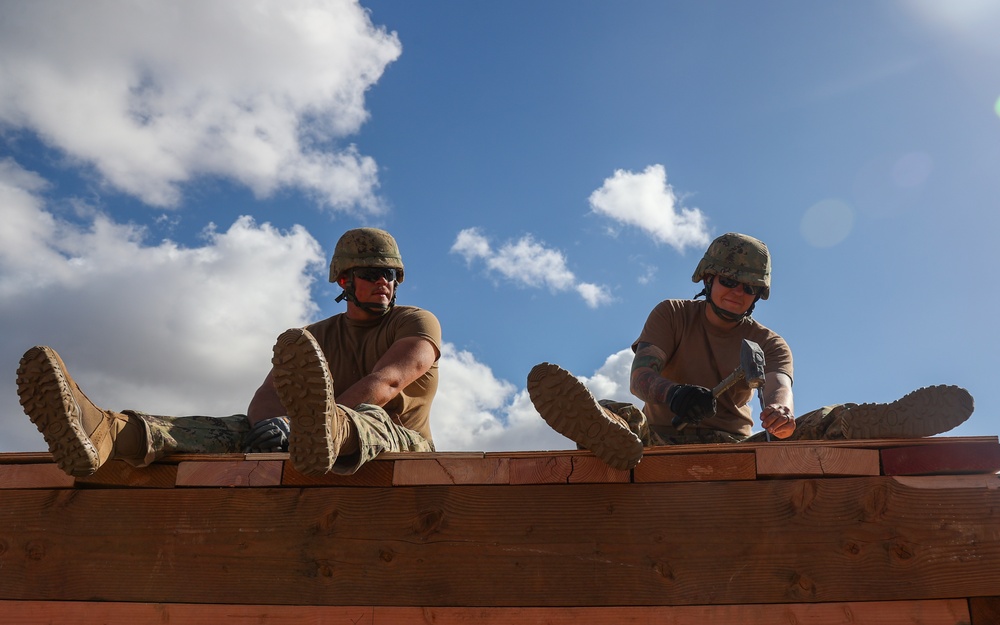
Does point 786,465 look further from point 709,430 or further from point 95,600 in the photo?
point 95,600

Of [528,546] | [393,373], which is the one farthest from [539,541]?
[393,373]

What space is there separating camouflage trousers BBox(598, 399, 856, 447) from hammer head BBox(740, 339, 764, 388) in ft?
0.96

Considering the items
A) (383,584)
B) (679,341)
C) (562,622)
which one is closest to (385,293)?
(679,341)

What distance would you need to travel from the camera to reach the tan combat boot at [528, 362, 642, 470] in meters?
2.69

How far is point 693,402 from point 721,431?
854 mm

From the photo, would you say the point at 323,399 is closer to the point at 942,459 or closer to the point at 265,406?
the point at 265,406

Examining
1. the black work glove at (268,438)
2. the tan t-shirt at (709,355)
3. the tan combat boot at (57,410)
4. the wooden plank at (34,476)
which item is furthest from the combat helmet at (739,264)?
the wooden plank at (34,476)

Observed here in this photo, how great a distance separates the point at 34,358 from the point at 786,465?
9.00 feet

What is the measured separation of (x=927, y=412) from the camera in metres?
2.91

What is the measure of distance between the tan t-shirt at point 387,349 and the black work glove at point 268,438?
848 mm

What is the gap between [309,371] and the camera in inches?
98.9

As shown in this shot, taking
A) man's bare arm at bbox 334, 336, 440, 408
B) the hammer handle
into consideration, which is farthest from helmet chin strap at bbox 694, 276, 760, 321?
man's bare arm at bbox 334, 336, 440, 408

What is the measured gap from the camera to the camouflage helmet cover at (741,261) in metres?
4.57

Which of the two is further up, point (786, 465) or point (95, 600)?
point (786, 465)
